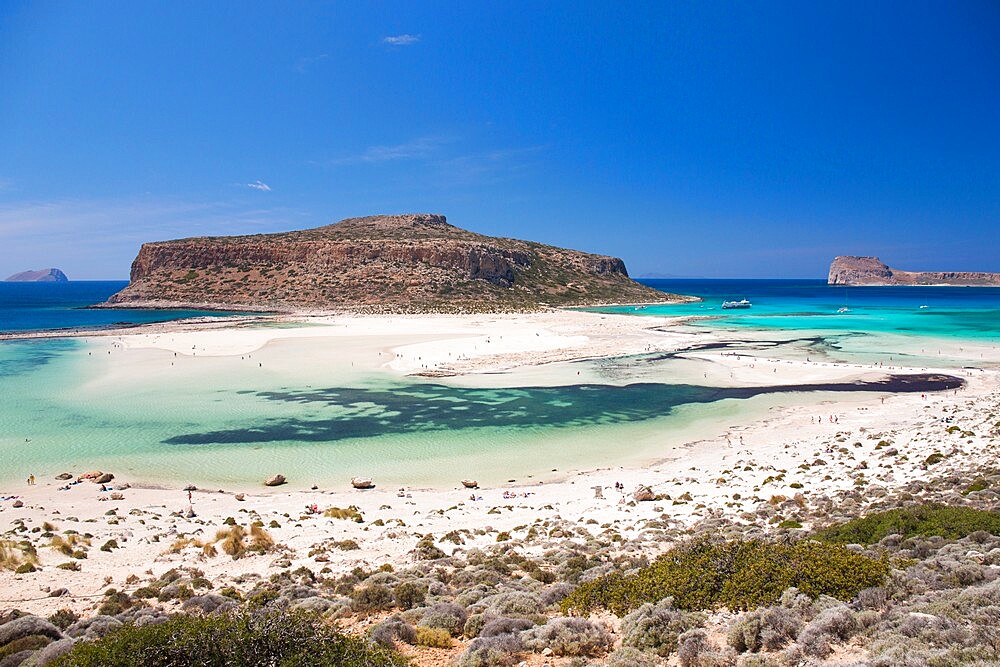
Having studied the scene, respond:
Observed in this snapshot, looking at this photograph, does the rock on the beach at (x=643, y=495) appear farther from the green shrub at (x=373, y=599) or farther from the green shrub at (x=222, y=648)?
the green shrub at (x=222, y=648)

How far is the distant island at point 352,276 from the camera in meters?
86.4

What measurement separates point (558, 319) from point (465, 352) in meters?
30.1

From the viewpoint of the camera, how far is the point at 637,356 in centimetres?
4125

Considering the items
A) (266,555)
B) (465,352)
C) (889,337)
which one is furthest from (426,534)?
(889,337)

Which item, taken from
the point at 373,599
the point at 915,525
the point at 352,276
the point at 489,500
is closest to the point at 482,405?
the point at 489,500

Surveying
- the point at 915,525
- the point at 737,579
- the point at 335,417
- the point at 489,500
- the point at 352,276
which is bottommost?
the point at 489,500

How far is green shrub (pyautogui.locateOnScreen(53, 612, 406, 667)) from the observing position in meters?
5.50

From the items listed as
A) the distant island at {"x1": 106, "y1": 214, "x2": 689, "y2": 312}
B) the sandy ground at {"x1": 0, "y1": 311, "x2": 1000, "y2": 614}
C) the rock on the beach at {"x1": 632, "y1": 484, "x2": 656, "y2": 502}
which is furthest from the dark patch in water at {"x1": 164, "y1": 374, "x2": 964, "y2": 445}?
the distant island at {"x1": 106, "y1": 214, "x2": 689, "y2": 312}

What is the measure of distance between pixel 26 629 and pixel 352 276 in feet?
286

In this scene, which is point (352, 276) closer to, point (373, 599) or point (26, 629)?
point (373, 599)

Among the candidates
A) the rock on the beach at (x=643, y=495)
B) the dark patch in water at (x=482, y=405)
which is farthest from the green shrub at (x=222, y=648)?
the dark patch in water at (x=482, y=405)

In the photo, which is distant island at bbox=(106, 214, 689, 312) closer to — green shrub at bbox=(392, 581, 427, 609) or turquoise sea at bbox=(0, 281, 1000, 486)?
turquoise sea at bbox=(0, 281, 1000, 486)

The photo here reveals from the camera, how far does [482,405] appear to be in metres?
Result: 25.8

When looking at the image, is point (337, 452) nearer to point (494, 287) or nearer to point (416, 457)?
point (416, 457)
